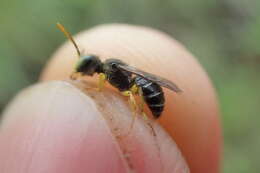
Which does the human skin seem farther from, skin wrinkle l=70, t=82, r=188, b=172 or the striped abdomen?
the striped abdomen

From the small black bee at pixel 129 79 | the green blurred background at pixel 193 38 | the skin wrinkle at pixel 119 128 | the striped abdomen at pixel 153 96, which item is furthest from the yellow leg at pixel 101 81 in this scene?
A: the green blurred background at pixel 193 38

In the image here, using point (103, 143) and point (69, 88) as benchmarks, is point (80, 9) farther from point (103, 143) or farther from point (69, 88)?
point (103, 143)

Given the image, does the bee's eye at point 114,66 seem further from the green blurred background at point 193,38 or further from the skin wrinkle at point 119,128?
the green blurred background at point 193,38

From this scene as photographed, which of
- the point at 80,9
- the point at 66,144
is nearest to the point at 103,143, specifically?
the point at 66,144

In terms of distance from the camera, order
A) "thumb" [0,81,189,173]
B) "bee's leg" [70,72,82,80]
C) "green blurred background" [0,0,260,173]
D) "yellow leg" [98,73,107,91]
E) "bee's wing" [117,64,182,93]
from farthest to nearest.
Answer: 1. "green blurred background" [0,0,260,173]
2. "bee's leg" [70,72,82,80]
3. "yellow leg" [98,73,107,91]
4. "bee's wing" [117,64,182,93]
5. "thumb" [0,81,189,173]

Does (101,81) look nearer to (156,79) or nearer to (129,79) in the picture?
(129,79)

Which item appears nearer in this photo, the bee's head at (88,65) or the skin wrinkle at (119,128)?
the skin wrinkle at (119,128)

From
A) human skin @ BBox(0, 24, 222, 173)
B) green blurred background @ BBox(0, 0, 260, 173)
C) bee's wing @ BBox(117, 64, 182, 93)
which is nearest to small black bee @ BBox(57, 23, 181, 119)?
bee's wing @ BBox(117, 64, 182, 93)
